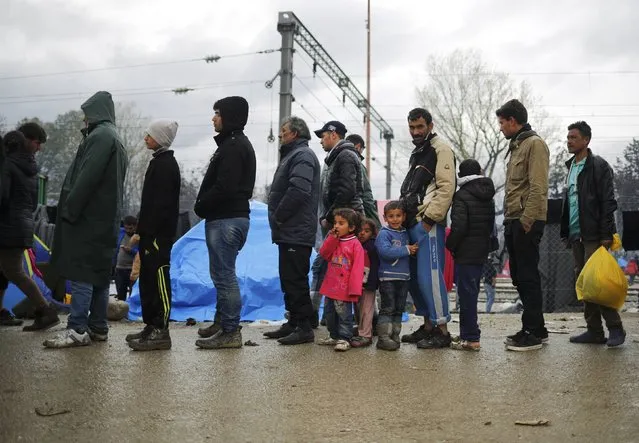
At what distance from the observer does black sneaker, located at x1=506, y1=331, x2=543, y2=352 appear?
643 centimetres

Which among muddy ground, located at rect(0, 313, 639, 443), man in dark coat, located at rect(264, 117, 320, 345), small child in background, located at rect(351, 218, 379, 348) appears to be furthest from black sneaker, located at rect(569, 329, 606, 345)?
man in dark coat, located at rect(264, 117, 320, 345)

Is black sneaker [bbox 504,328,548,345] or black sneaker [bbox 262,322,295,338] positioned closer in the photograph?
black sneaker [bbox 504,328,548,345]

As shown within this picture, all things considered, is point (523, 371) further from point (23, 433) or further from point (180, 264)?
point (180, 264)

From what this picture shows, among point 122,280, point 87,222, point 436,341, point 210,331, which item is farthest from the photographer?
point 122,280

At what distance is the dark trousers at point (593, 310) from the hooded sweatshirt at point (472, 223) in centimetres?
106

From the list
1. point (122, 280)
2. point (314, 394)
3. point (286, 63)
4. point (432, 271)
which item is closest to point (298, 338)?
point (432, 271)

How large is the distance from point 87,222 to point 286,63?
47.8 ft

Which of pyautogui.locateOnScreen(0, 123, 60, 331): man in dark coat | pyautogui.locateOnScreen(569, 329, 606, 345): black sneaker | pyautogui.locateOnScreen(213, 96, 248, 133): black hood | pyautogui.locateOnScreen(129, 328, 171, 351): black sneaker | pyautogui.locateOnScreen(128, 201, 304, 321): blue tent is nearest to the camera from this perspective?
pyautogui.locateOnScreen(129, 328, 171, 351): black sneaker

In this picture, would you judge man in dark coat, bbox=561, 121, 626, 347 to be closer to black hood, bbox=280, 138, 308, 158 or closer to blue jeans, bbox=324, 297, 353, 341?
blue jeans, bbox=324, 297, 353, 341

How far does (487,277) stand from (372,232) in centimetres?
739

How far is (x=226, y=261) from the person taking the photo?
21.2 ft

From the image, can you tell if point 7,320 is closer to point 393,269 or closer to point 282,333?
point 282,333

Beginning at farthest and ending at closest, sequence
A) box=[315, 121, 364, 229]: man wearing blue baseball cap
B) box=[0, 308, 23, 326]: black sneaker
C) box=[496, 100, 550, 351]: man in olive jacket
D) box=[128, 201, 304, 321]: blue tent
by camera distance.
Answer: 1. box=[128, 201, 304, 321]: blue tent
2. box=[0, 308, 23, 326]: black sneaker
3. box=[315, 121, 364, 229]: man wearing blue baseball cap
4. box=[496, 100, 550, 351]: man in olive jacket

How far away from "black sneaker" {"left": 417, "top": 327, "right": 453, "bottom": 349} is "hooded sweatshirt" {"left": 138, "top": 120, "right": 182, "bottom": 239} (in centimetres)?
231
